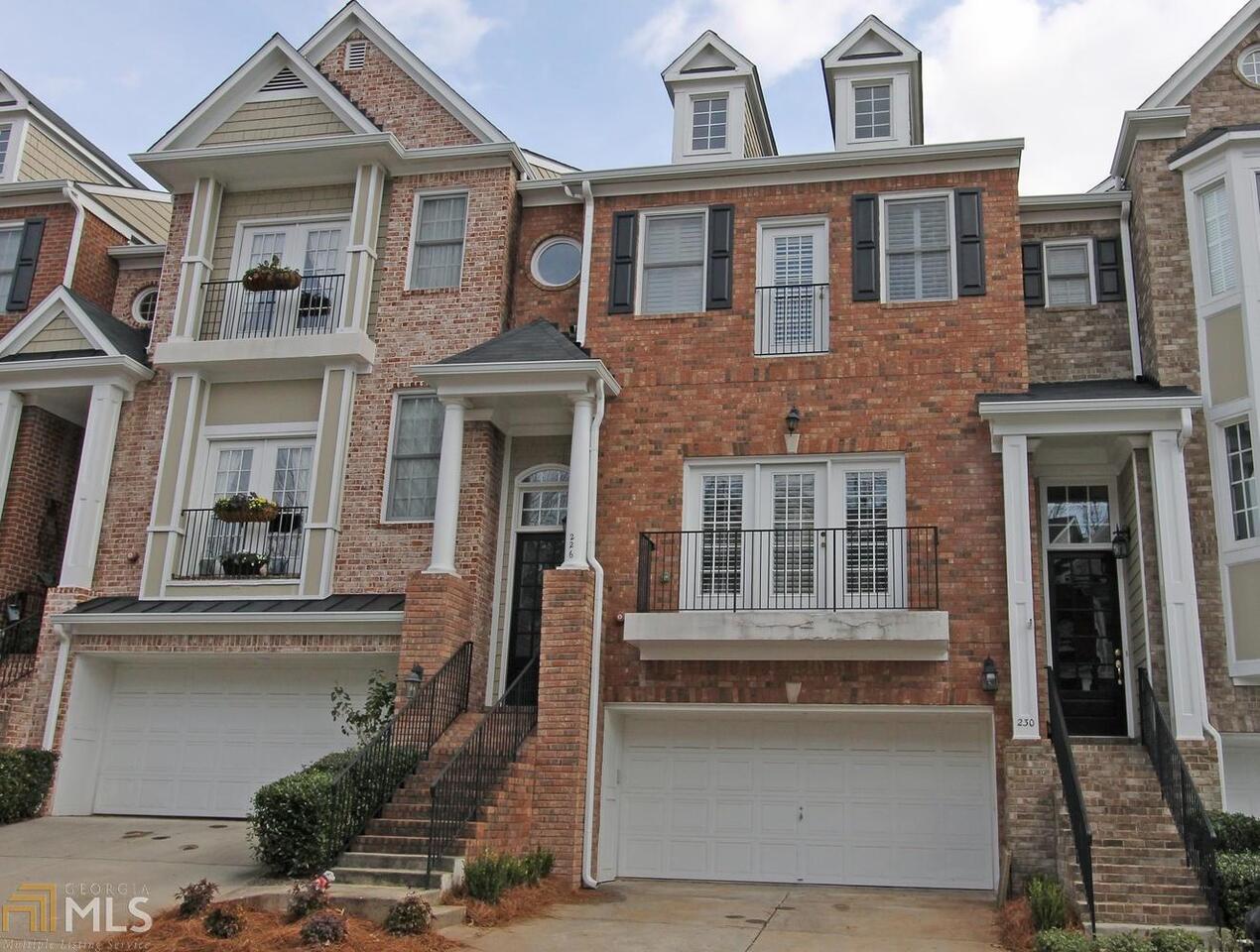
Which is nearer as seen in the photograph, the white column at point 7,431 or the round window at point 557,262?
the round window at point 557,262

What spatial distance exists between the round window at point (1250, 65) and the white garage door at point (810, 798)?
30.1 feet

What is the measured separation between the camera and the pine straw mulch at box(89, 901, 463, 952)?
9.80 m

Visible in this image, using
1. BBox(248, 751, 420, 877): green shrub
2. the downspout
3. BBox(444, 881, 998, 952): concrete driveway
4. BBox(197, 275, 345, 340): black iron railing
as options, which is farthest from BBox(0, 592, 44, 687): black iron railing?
BBox(444, 881, 998, 952): concrete driveway

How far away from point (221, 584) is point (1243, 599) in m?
12.7

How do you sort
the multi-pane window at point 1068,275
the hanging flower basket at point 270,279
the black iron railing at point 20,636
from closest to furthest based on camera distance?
the multi-pane window at point 1068,275, the black iron railing at point 20,636, the hanging flower basket at point 270,279

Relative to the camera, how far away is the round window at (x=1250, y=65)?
16.2 metres

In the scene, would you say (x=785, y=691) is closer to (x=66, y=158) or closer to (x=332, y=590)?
(x=332, y=590)

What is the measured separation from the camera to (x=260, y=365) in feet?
56.9

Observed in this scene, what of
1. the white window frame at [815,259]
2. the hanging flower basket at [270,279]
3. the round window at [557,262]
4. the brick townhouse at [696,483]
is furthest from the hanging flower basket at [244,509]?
the white window frame at [815,259]

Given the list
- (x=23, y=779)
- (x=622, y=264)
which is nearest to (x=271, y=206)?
(x=622, y=264)

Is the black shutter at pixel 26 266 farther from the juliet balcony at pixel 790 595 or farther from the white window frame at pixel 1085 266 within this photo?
the white window frame at pixel 1085 266

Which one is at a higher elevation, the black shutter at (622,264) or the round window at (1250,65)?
the round window at (1250,65)

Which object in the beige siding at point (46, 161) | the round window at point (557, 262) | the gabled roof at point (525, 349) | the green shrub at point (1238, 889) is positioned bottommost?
the green shrub at point (1238, 889)

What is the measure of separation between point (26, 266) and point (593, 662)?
11.8 meters
